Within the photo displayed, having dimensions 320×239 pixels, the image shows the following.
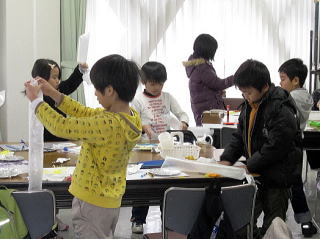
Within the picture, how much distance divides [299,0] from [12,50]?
3.59m

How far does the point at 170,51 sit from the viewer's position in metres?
5.88

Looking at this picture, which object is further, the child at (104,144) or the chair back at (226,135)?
the chair back at (226,135)

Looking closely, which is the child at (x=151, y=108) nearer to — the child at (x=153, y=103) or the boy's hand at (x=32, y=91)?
the child at (x=153, y=103)

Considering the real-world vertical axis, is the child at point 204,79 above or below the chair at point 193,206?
above

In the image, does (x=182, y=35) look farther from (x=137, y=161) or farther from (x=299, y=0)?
(x=137, y=161)

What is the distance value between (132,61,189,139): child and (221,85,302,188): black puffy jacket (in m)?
0.98

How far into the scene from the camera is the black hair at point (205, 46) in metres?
4.36

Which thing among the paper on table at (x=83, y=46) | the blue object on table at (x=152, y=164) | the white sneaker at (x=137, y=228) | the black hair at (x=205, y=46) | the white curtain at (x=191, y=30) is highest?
the white curtain at (x=191, y=30)

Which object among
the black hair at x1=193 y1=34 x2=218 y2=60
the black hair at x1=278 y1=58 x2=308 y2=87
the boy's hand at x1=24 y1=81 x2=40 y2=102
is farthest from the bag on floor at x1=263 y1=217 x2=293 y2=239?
the black hair at x1=193 y1=34 x2=218 y2=60

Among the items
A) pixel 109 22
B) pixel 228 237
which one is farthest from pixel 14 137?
pixel 228 237

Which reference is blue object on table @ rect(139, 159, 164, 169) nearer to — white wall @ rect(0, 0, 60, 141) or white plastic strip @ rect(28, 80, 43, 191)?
white plastic strip @ rect(28, 80, 43, 191)

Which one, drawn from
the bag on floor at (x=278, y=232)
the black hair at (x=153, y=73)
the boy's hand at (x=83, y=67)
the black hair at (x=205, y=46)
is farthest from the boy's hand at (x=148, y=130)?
the bag on floor at (x=278, y=232)

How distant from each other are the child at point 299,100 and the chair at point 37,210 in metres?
1.81

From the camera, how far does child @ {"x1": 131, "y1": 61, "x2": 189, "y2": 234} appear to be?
3395 millimetres
